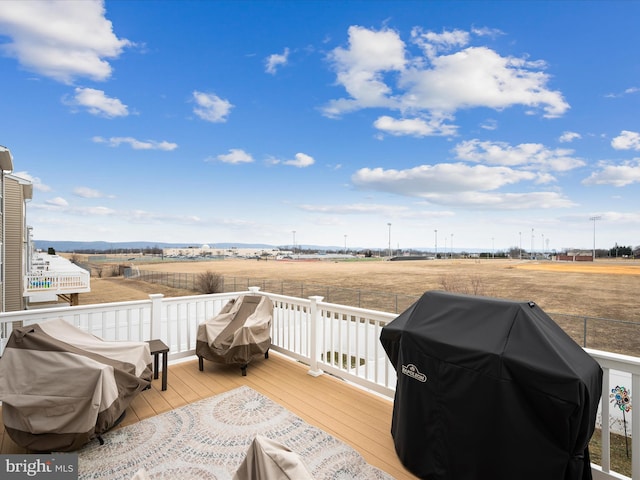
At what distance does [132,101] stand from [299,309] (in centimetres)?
880

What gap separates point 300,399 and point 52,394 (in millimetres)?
2052

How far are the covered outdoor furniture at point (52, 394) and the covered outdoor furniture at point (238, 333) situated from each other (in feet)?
4.48

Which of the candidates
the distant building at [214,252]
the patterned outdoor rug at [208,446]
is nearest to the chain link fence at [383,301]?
the patterned outdoor rug at [208,446]

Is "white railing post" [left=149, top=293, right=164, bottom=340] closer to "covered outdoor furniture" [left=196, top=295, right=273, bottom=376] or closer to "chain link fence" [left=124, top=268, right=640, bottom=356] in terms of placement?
"covered outdoor furniture" [left=196, top=295, right=273, bottom=376]

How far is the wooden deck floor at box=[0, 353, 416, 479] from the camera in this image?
2.53m

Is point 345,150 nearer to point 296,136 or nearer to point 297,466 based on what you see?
point 296,136

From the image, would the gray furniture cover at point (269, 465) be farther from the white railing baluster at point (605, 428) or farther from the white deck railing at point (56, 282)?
the white deck railing at point (56, 282)

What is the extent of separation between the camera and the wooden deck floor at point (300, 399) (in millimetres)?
2530

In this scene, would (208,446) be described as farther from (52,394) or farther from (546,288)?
(546,288)

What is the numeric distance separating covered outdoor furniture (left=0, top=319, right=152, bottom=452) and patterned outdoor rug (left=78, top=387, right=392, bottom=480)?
0.23 metres

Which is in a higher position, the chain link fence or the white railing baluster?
the white railing baluster

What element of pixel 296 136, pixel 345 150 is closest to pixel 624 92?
pixel 345 150

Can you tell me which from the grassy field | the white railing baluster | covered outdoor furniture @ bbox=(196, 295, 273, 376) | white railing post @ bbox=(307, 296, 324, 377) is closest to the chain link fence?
the grassy field

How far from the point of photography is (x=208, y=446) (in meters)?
2.50
